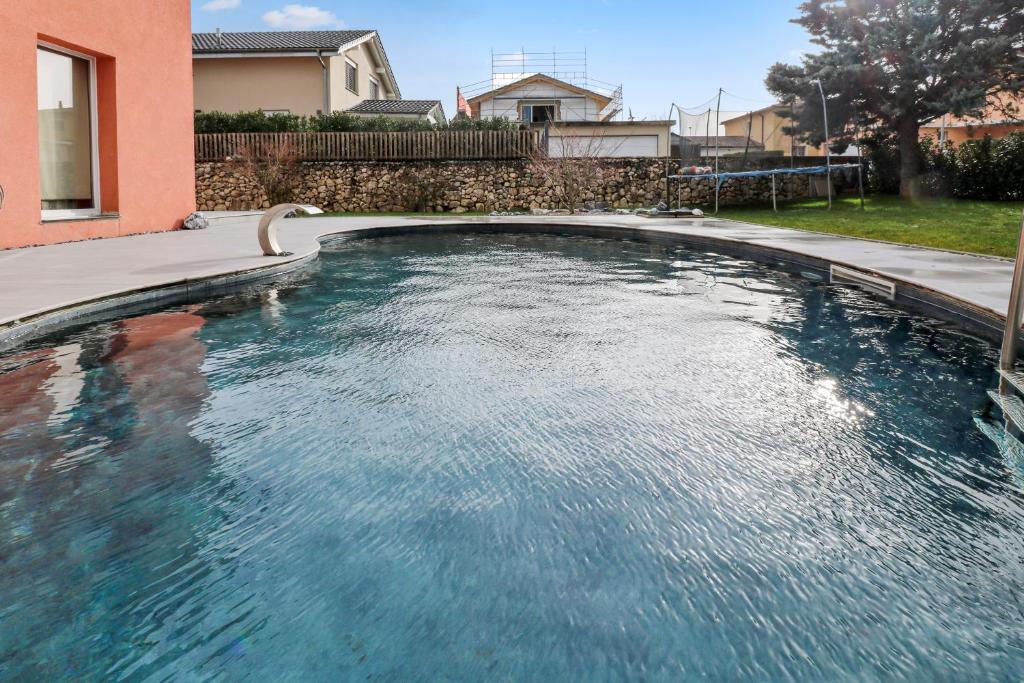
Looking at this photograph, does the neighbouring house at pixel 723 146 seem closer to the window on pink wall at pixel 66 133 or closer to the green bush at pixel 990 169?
the green bush at pixel 990 169

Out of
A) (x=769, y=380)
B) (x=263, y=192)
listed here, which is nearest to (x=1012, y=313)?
(x=769, y=380)

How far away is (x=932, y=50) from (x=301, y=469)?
18.3 m

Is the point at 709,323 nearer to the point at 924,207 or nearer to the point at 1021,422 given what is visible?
the point at 1021,422

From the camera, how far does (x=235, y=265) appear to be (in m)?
6.73

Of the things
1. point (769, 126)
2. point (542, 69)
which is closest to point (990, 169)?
point (769, 126)

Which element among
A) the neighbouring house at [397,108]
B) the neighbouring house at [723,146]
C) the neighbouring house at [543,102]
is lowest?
the neighbouring house at [723,146]

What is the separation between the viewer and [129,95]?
10414 mm

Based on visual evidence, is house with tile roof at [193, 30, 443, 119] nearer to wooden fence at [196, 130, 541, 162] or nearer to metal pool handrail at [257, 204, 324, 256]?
wooden fence at [196, 130, 541, 162]

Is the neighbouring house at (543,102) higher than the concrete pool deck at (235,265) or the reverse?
higher

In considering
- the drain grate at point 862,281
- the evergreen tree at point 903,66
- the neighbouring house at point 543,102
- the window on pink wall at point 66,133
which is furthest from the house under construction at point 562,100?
the drain grate at point 862,281

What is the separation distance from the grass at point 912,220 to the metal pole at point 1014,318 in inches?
184

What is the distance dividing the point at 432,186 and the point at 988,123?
750 inches

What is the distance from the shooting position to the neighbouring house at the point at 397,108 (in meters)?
26.3

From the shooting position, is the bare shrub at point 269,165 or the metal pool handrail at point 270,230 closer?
the metal pool handrail at point 270,230
